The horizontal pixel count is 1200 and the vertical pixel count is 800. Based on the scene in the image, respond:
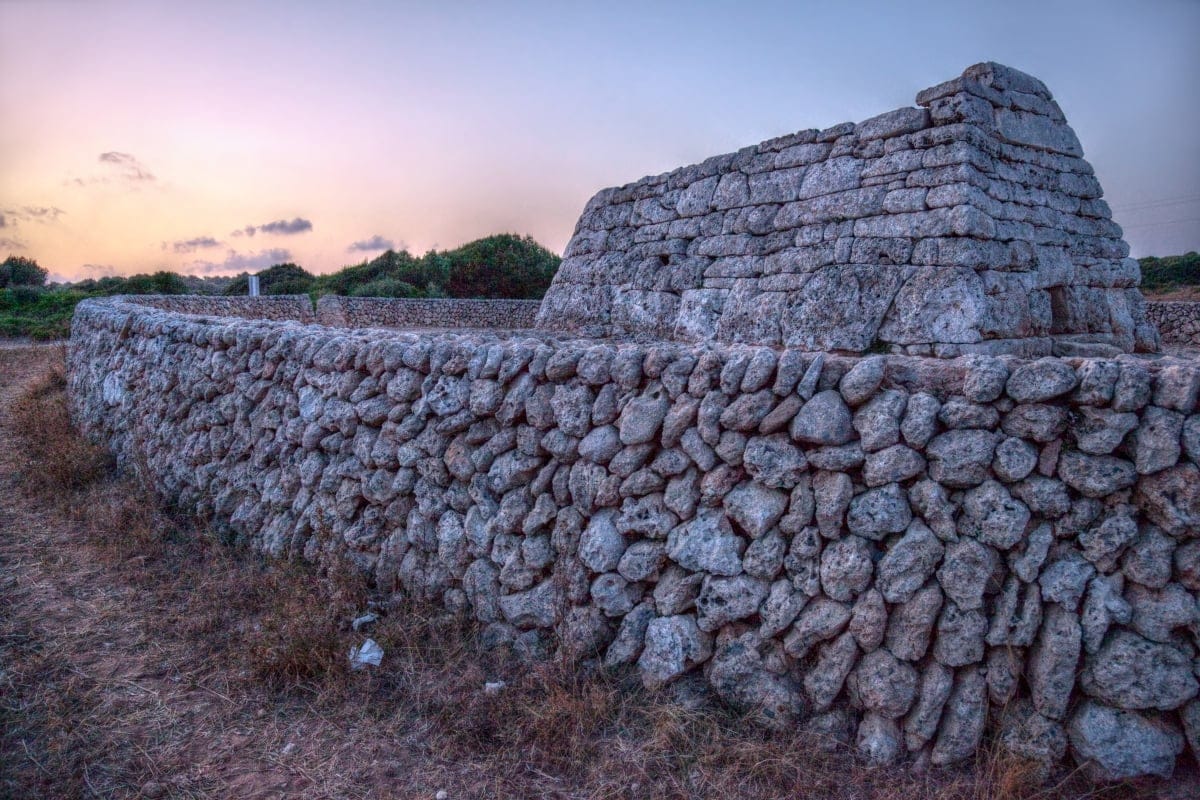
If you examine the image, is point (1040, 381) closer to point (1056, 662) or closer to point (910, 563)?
point (910, 563)

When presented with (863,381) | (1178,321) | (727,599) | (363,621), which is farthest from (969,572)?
(1178,321)

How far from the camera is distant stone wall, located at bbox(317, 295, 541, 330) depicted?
22.5m

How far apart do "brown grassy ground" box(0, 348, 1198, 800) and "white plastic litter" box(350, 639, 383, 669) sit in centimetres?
6

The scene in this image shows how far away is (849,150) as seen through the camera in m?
7.08

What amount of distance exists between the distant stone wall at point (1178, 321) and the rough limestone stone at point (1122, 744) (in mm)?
16016

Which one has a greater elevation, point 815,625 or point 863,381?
point 863,381

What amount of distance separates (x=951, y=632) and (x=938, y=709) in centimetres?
33

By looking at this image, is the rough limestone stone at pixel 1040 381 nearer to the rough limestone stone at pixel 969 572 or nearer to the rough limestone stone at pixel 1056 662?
the rough limestone stone at pixel 969 572

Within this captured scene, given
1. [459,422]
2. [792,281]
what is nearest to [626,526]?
[459,422]

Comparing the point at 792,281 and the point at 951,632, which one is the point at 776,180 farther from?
the point at 951,632

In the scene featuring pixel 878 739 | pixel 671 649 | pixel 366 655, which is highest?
pixel 671 649

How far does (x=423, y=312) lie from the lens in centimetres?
2455

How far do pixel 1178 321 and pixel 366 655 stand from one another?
18.2 metres


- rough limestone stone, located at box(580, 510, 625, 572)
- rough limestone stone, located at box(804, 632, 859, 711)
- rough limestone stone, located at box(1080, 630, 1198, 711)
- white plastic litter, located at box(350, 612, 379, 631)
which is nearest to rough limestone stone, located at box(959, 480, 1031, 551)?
rough limestone stone, located at box(1080, 630, 1198, 711)
